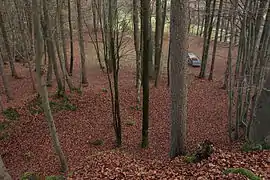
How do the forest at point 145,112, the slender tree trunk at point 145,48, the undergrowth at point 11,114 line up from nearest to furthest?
the forest at point 145,112
the slender tree trunk at point 145,48
the undergrowth at point 11,114

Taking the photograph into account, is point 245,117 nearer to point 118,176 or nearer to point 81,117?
point 118,176

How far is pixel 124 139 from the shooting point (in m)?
11.4

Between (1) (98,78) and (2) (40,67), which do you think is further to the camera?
(1) (98,78)

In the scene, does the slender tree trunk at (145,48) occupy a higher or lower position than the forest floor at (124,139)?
higher

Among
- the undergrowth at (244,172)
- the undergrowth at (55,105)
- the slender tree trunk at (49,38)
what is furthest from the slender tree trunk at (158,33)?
the undergrowth at (244,172)

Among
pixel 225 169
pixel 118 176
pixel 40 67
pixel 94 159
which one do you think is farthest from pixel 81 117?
pixel 225 169

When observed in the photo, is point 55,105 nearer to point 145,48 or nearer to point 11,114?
point 11,114

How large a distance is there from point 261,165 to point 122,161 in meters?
3.59

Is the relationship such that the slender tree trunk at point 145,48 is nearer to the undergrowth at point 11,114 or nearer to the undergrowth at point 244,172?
the undergrowth at point 244,172

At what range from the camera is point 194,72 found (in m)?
21.6

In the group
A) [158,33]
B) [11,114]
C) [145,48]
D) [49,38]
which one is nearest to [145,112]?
[145,48]

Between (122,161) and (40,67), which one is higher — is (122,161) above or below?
below

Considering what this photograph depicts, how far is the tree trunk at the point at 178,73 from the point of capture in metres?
5.97

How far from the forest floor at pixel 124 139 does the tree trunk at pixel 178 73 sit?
0.69 metres
